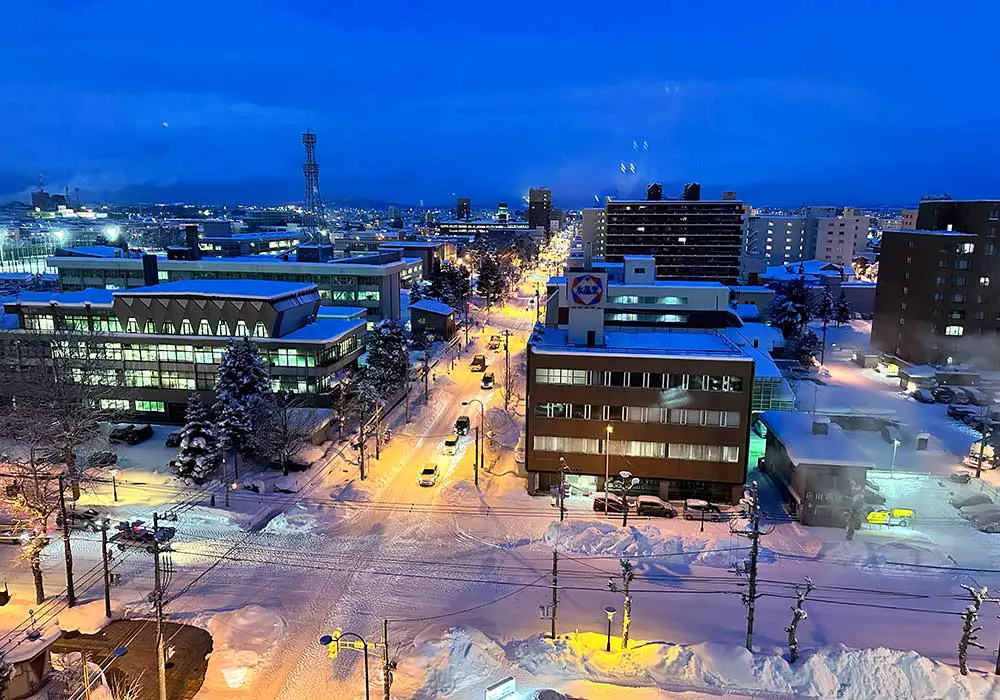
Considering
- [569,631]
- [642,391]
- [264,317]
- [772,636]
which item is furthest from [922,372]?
[264,317]

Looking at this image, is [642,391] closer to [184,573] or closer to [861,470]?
[861,470]

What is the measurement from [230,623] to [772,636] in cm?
1945

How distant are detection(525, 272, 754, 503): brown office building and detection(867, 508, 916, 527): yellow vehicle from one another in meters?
6.19

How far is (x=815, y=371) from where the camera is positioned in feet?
205

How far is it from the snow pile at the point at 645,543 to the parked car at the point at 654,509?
1.81 metres

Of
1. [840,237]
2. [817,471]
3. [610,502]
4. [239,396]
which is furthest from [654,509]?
[840,237]

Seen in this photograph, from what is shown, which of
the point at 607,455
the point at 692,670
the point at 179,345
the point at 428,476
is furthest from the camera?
the point at 179,345

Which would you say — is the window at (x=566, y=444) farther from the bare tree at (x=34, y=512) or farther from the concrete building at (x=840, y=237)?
the concrete building at (x=840, y=237)

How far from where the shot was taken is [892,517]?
3284 centimetres

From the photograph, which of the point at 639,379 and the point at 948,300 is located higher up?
Result: the point at 948,300

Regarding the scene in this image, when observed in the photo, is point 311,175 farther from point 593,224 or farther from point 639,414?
point 639,414

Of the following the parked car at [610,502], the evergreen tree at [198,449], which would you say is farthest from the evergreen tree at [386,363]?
the parked car at [610,502]

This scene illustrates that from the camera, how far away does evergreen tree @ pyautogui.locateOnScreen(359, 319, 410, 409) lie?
48.8 meters

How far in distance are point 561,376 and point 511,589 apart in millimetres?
12612
